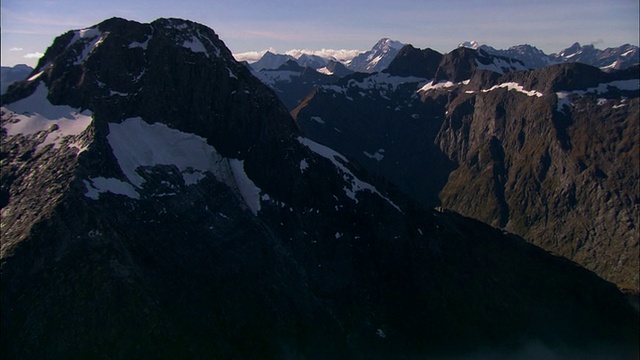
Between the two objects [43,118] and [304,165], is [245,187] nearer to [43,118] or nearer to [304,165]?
[304,165]

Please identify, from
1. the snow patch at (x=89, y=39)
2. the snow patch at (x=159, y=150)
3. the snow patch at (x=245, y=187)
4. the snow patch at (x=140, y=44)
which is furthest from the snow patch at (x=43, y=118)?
the snow patch at (x=245, y=187)

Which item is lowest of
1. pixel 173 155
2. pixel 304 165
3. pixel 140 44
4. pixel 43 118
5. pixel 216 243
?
pixel 216 243

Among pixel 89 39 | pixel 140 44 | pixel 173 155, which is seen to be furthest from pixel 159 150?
pixel 89 39

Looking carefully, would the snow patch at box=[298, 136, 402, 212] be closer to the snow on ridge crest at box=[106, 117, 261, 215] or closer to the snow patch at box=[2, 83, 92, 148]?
the snow on ridge crest at box=[106, 117, 261, 215]

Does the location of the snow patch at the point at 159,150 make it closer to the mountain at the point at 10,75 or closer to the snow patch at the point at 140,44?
the snow patch at the point at 140,44

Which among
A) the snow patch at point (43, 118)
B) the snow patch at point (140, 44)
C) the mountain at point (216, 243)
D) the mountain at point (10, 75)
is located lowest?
the mountain at point (216, 243)

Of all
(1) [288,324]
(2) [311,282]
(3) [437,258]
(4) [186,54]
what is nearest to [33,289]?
(1) [288,324]

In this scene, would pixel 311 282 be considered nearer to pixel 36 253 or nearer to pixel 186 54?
pixel 36 253
